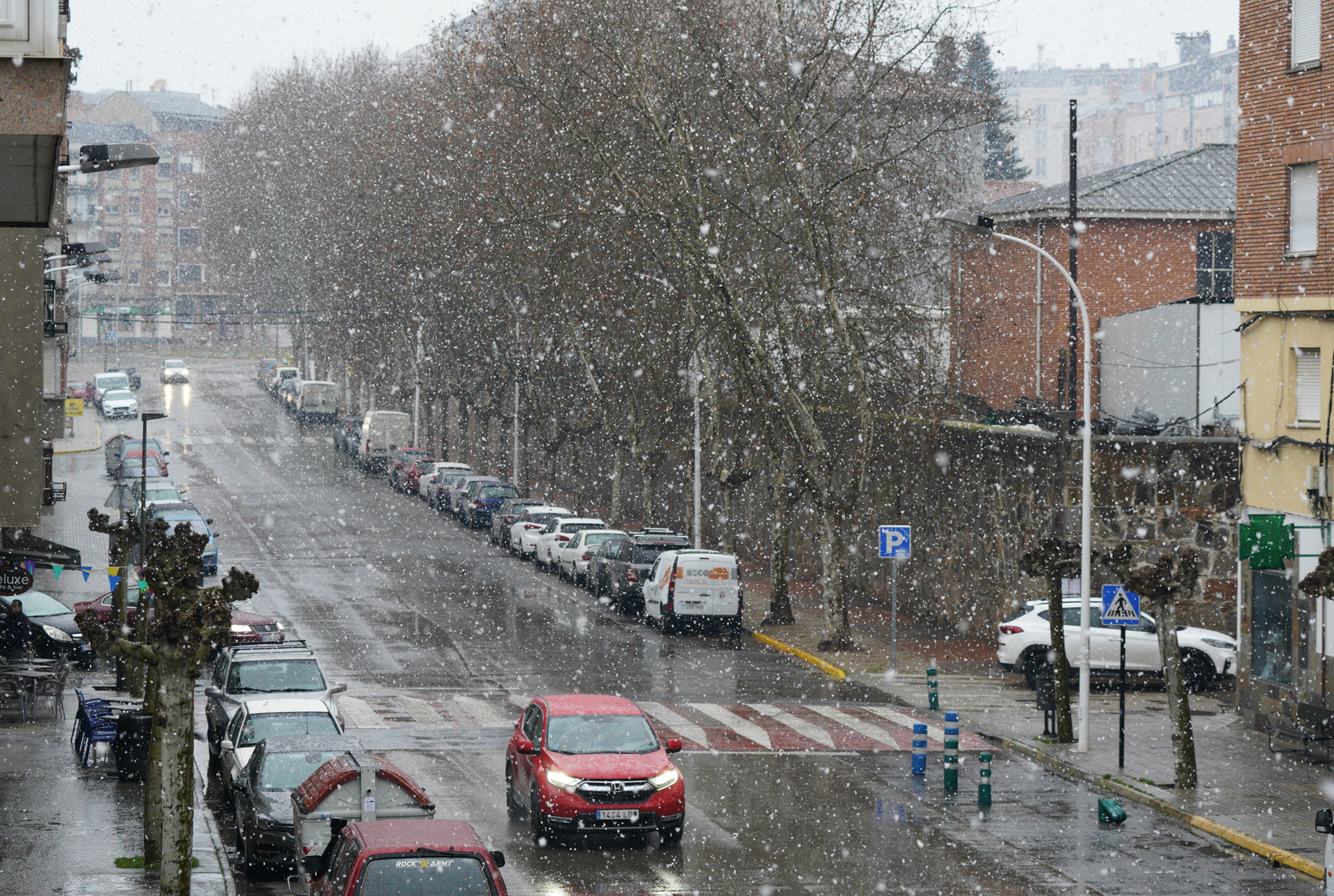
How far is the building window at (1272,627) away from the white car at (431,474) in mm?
38376

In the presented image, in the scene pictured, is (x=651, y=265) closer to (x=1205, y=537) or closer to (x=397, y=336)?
(x=1205, y=537)

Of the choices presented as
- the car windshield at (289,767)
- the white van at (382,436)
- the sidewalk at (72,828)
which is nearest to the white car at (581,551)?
the sidewalk at (72,828)

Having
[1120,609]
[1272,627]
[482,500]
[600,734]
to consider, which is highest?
[482,500]

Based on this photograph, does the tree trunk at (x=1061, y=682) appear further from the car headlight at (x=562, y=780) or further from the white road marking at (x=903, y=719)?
the car headlight at (x=562, y=780)

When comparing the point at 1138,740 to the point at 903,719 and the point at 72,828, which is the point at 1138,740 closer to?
the point at 903,719

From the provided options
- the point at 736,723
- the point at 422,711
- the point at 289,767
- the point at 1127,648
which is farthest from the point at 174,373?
the point at 289,767

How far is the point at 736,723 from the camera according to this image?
25.6 m

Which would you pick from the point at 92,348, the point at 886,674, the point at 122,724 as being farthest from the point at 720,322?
the point at 92,348

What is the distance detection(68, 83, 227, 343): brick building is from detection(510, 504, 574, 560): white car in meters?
102

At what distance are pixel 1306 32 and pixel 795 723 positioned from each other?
13231 millimetres

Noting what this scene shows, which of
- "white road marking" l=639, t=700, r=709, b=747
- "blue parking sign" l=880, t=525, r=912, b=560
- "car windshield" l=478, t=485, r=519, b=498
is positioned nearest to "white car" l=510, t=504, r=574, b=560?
"car windshield" l=478, t=485, r=519, b=498

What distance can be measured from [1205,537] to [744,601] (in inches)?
489

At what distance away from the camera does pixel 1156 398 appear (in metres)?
38.5

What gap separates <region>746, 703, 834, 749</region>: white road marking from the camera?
957 inches
